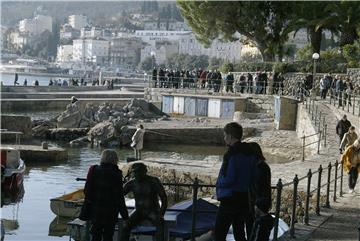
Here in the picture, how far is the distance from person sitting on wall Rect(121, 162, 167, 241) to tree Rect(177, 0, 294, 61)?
4145cm

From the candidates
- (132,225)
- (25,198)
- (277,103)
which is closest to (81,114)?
(277,103)

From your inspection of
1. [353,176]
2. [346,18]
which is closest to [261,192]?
[353,176]

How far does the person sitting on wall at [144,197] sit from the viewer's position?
9.04m

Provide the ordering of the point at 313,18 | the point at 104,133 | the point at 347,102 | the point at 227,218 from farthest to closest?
the point at 313,18, the point at 104,133, the point at 347,102, the point at 227,218

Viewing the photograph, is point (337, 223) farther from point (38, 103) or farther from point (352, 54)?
point (38, 103)

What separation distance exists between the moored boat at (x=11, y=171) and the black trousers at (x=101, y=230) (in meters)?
10.9

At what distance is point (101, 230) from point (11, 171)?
12404 mm

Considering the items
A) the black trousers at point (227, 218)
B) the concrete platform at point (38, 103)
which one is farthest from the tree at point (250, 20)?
the black trousers at point (227, 218)

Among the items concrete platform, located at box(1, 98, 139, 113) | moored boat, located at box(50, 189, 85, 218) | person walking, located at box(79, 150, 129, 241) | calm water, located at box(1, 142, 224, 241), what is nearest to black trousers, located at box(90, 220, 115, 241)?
person walking, located at box(79, 150, 129, 241)

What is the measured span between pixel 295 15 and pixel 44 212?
106ft

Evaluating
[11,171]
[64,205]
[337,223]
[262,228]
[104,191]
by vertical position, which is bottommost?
[64,205]

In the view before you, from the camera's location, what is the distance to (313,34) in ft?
162

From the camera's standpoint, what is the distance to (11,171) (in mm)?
20734

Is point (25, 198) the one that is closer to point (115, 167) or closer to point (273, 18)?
point (115, 167)
